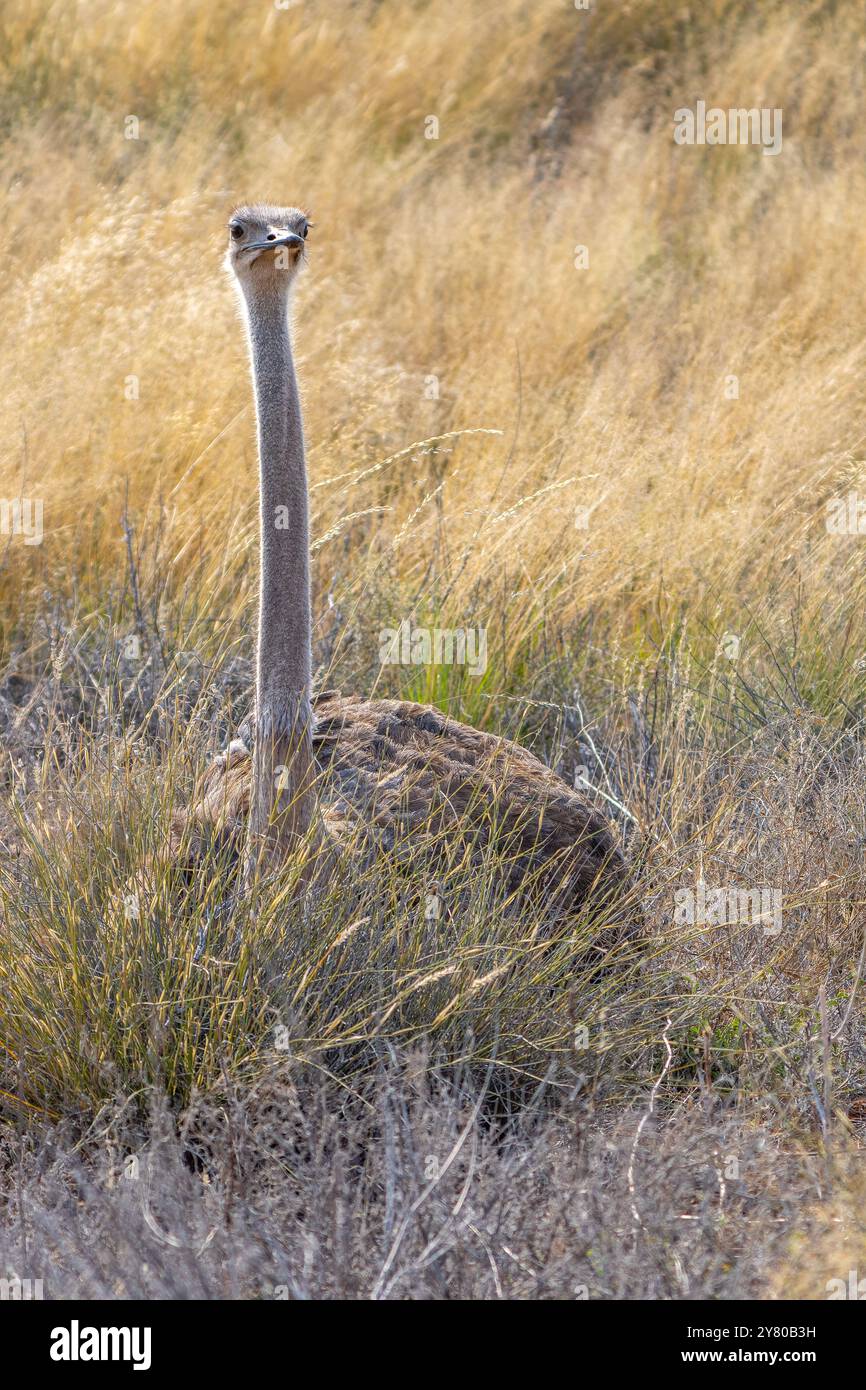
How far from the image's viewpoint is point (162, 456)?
568 cm

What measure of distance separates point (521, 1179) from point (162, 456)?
3597mm

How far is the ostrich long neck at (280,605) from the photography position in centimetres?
316

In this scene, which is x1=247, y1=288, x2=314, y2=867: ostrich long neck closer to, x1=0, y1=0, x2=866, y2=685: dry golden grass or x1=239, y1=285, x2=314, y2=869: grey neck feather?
x1=239, y1=285, x2=314, y2=869: grey neck feather

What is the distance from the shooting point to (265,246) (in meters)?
→ 3.29

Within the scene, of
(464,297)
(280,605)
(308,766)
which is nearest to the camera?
(308,766)

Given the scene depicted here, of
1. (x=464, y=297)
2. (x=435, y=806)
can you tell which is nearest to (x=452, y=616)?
(x=435, y=806)

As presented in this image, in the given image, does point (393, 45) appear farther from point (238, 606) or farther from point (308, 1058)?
point (308, 1058)

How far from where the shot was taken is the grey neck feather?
316 centimetres

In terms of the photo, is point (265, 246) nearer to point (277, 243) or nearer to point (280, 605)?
point (277, 243)

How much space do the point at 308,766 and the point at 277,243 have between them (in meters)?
0.98

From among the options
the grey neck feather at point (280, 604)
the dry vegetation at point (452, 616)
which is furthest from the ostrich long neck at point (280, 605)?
the dry vegetation at point (452, 616)

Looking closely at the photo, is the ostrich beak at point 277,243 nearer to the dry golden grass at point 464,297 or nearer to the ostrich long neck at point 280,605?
the ostrich long neck at point 280,605

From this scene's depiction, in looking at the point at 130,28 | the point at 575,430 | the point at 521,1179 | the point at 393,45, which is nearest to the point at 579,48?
the point at 393,45

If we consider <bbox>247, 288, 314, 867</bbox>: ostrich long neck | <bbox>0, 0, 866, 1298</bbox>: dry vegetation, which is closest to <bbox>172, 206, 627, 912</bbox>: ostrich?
<bbox>247, 288, 314, 867</bbox>: ostrich long neck
